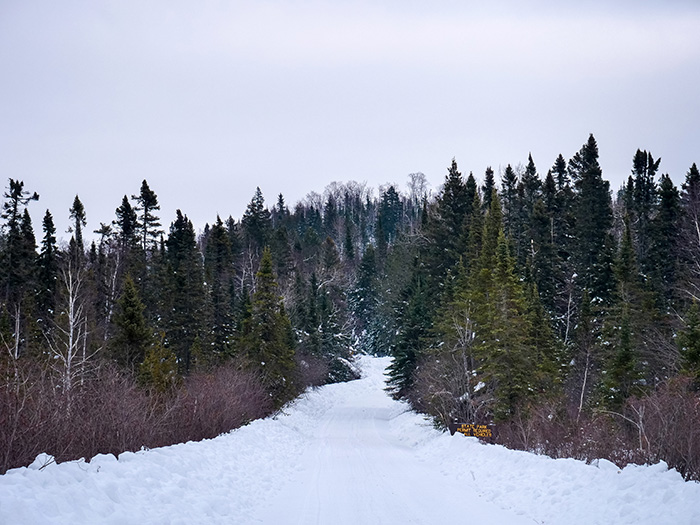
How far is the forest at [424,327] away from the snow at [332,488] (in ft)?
3.67

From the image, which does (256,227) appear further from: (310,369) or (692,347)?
(692,347)

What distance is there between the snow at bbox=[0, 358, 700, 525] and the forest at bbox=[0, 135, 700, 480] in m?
1.12

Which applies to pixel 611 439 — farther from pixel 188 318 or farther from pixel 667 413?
pixel 188 318

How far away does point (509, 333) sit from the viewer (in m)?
23.4

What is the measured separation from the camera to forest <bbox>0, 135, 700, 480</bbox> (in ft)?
40.2

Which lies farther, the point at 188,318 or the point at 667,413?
the point at 188,318

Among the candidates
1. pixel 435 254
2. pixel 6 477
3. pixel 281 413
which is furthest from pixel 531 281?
pixel 6 477

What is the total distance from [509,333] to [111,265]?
3294 centimetres

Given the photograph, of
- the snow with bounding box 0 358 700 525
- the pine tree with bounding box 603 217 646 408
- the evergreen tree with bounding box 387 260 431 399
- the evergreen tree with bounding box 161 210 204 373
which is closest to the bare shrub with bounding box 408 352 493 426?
the snow with bounding box 0 358 700 525

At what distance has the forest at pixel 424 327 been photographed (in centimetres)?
1225

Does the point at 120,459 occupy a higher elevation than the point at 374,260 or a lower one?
lower

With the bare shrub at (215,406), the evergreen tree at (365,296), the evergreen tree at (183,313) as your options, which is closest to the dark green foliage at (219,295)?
the evergreen tree at (183,313)

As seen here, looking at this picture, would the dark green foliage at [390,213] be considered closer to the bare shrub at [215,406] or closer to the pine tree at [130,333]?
the pine tree at [130,333]

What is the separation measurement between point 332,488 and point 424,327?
26.4 m
